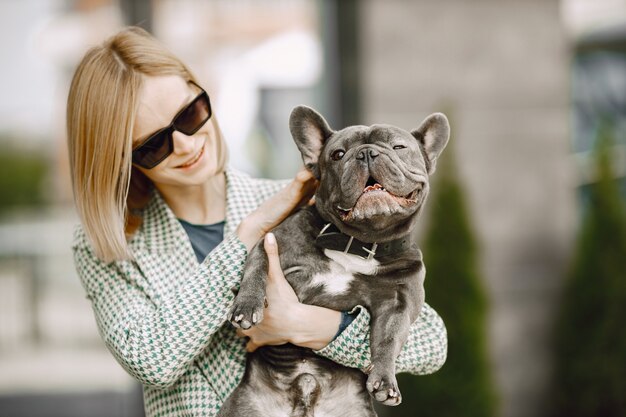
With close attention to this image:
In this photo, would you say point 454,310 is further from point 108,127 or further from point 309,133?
point 108,127

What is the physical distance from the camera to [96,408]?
5375 millimetres

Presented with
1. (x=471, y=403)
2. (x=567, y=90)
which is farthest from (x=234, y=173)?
(x=567, y=90)

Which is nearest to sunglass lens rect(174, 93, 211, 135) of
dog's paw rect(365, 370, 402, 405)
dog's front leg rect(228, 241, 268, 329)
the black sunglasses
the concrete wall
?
the black sunglasses

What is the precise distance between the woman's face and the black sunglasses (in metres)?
0.01

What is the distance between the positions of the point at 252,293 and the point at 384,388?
38cm

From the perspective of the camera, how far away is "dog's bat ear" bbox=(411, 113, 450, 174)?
2029 mm

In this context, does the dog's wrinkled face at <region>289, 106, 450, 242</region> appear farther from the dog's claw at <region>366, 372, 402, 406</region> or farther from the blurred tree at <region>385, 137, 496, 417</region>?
the blurred tree at <region>385, 137, 496, 417</region>

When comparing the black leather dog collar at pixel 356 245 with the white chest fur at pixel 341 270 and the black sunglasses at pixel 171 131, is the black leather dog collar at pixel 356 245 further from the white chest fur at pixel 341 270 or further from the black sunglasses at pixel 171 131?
the black sunglasses at pixel 171 131

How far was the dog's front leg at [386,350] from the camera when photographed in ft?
5.71

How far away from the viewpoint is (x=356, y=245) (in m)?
1.95

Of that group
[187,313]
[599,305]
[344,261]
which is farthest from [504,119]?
[187,313]

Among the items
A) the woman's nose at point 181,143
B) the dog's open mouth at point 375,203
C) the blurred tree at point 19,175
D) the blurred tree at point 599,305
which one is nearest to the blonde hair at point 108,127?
the woman's nose at point 181,143

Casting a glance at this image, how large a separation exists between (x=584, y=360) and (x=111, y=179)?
385 centimetres

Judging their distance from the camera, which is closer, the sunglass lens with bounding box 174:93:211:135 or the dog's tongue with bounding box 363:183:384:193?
the dog's tongue with bounding box 363:183:384:193
